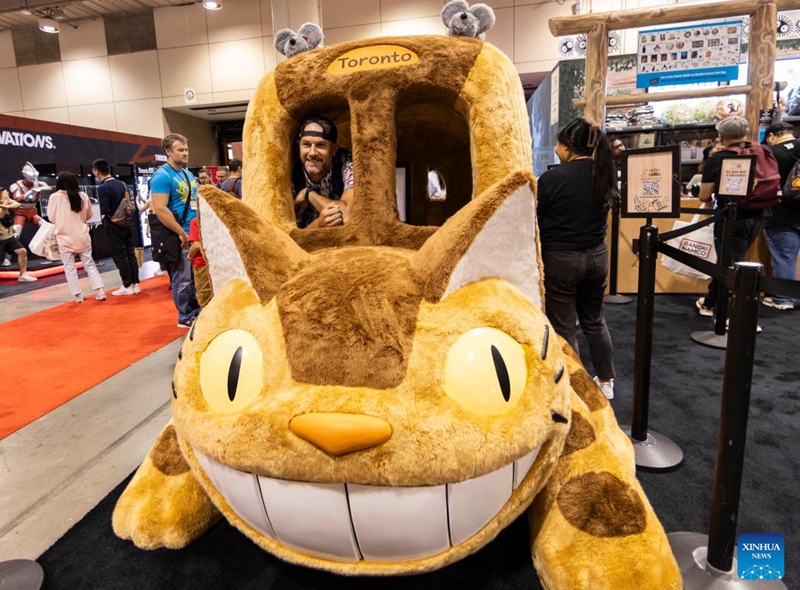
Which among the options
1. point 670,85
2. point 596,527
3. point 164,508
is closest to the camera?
point 596,527

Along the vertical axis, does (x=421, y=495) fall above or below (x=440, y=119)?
below

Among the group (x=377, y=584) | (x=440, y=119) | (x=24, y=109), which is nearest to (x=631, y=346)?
(x=440, y=119)

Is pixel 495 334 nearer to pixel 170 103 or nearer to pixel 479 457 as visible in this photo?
pixel 479 457

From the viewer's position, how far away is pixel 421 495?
103 cm

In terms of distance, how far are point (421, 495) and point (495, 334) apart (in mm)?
367

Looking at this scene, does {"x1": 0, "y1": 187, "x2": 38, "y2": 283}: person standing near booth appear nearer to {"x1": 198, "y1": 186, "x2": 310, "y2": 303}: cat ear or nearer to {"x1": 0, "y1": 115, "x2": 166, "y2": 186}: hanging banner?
{"x1": 0, "y1": 115, "x2": 166, "y2": 186}: hanging banner

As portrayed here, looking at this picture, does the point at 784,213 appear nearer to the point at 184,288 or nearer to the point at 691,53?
the point at 691,53

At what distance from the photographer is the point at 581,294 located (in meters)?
2.63

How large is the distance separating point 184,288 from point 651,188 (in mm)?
3258

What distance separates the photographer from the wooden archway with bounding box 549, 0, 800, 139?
158 inches

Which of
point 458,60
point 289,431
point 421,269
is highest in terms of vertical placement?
point 458,60

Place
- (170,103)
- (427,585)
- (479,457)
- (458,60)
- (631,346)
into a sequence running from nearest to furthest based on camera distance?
(479,457)
(427,585)
(458,60)
(631,346)
(170,103)

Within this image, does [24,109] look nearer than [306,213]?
No

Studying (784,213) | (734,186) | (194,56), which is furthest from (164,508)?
(194,56)
